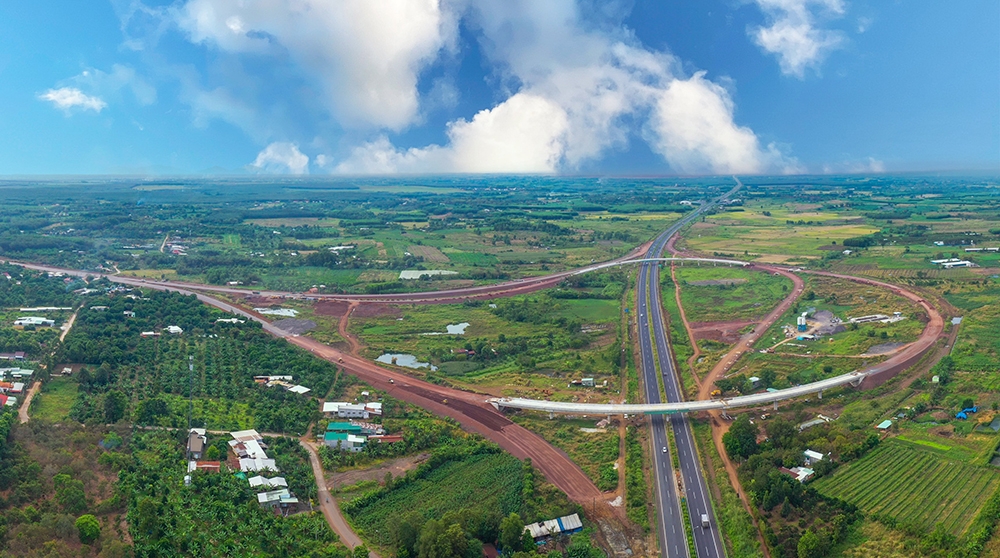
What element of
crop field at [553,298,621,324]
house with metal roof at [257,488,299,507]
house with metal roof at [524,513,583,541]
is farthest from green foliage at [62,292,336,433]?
crop field at [553,298,621,324]

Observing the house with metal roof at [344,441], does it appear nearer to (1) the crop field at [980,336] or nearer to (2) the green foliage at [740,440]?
(2) the green foliage at [740,440]

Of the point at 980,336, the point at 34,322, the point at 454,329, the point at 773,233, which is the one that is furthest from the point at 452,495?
the point at 773,233

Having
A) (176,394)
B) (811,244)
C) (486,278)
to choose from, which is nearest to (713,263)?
(811,244)

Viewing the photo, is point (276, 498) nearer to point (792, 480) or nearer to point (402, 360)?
point (402, 360)

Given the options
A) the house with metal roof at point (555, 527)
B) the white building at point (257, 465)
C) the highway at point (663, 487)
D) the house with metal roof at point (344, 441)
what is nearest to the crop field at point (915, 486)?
the highway at point (663, 487)

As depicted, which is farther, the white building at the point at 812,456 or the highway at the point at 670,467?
the white building at the point at 812,456
